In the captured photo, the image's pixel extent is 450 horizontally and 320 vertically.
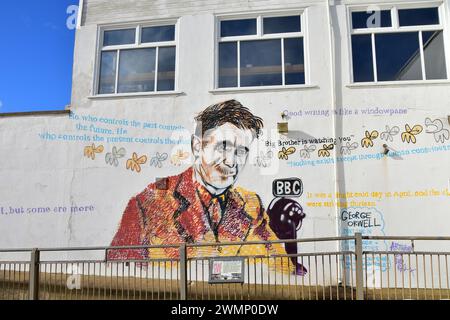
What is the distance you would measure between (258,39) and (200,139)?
2.95 metres

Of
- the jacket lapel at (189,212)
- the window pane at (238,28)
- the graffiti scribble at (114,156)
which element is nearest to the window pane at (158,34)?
the window pane at (238,28)

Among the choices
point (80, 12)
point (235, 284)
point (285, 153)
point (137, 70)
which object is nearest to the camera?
point (235, 284)

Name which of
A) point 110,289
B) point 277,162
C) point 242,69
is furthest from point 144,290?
point 242,69

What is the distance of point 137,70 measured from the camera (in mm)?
11742

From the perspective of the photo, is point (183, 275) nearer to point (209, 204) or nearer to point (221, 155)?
point (209, 204)

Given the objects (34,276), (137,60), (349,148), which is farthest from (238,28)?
(34,276)

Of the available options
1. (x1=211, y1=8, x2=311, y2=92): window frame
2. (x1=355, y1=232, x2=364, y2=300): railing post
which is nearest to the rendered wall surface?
(x1=211, y1=8, x2=311, y2=92): window frame

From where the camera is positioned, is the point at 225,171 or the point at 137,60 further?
the point at 137,60

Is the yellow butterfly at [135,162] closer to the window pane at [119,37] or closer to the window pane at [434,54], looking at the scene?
the window pane at [119,37]

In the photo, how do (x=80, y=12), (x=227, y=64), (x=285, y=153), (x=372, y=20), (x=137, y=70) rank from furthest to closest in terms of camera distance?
1. (x=80, y=12)
2. (x=137, y=70)
3. (x=227, y=64)
4. (x=372, y=20)
5. (x=285, y=153)

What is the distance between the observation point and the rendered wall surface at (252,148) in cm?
1008

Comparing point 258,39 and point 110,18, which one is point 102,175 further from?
point 258,39

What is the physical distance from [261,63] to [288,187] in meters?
3.20

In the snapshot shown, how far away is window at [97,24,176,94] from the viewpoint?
11.6 metres
